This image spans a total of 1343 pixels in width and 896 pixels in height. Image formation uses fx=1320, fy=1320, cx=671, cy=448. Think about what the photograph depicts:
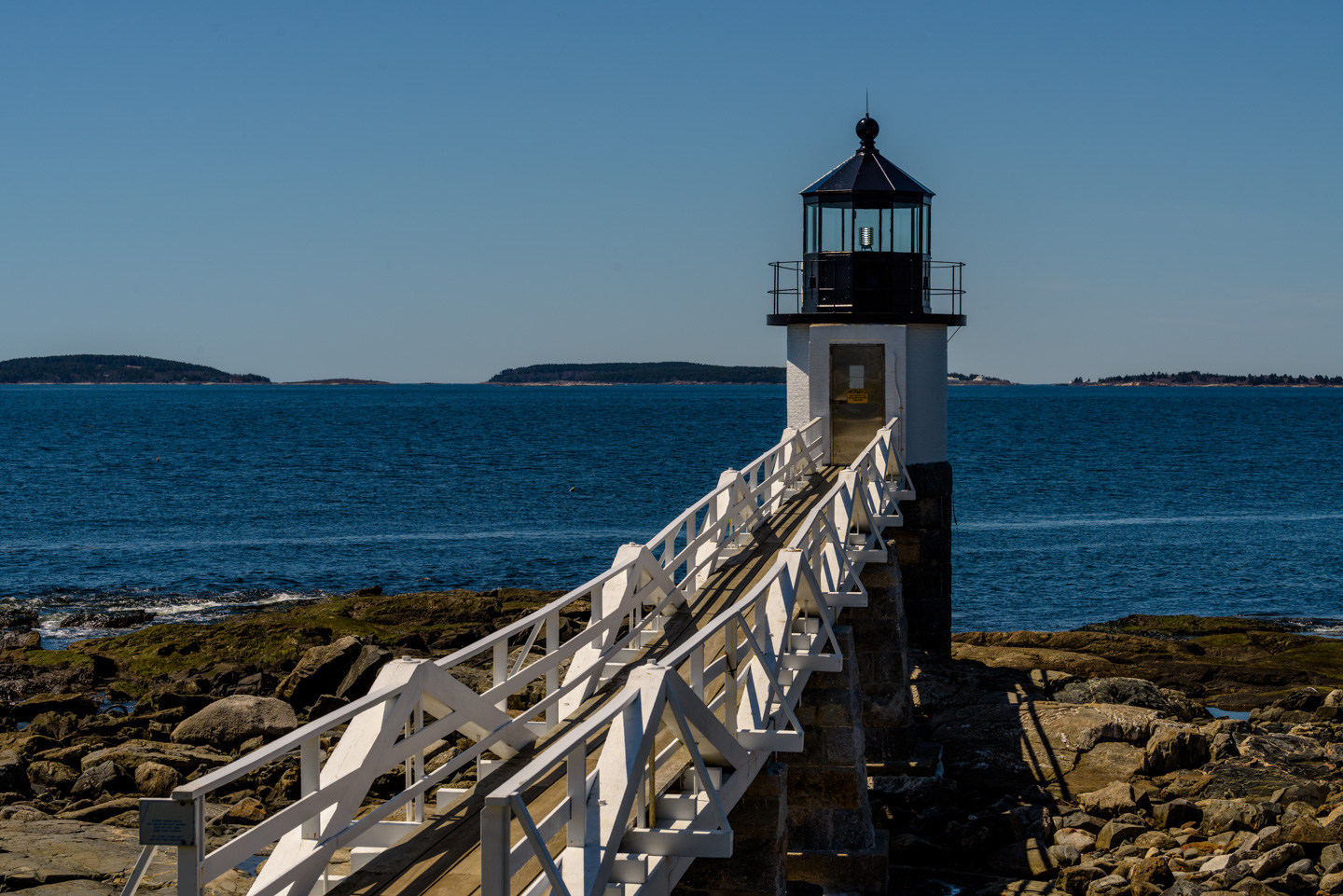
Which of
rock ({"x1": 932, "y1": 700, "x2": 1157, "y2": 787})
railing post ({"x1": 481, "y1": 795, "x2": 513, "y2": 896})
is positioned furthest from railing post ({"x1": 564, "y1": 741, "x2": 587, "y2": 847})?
rock ({"x1": 932, "y1": 700, "x2": 1157, "y2": 787})

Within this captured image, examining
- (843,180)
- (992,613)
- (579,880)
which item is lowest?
(992,613)

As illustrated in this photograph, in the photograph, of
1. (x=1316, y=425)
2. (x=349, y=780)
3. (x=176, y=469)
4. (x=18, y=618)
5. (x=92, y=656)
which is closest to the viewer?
(x=349, y=780)

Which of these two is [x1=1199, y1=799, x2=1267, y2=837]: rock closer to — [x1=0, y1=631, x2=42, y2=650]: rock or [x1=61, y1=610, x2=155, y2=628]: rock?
[x1=0, y1=631, x2=42, y2=650]: rock

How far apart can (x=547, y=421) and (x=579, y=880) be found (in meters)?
132

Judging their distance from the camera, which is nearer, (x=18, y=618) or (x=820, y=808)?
(x=820, y=808)

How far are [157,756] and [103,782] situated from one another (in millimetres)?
748

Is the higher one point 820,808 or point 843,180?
point 843,180

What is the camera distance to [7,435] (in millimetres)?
114812

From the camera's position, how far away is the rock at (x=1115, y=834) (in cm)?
1462

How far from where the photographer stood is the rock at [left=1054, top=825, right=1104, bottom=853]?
14641mm

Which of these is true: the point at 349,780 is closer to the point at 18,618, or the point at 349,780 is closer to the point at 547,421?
the point at 18,618

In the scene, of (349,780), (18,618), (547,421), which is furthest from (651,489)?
(547,421)

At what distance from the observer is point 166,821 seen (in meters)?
5.70

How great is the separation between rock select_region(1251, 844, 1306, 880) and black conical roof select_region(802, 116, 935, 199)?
41.8 feet
